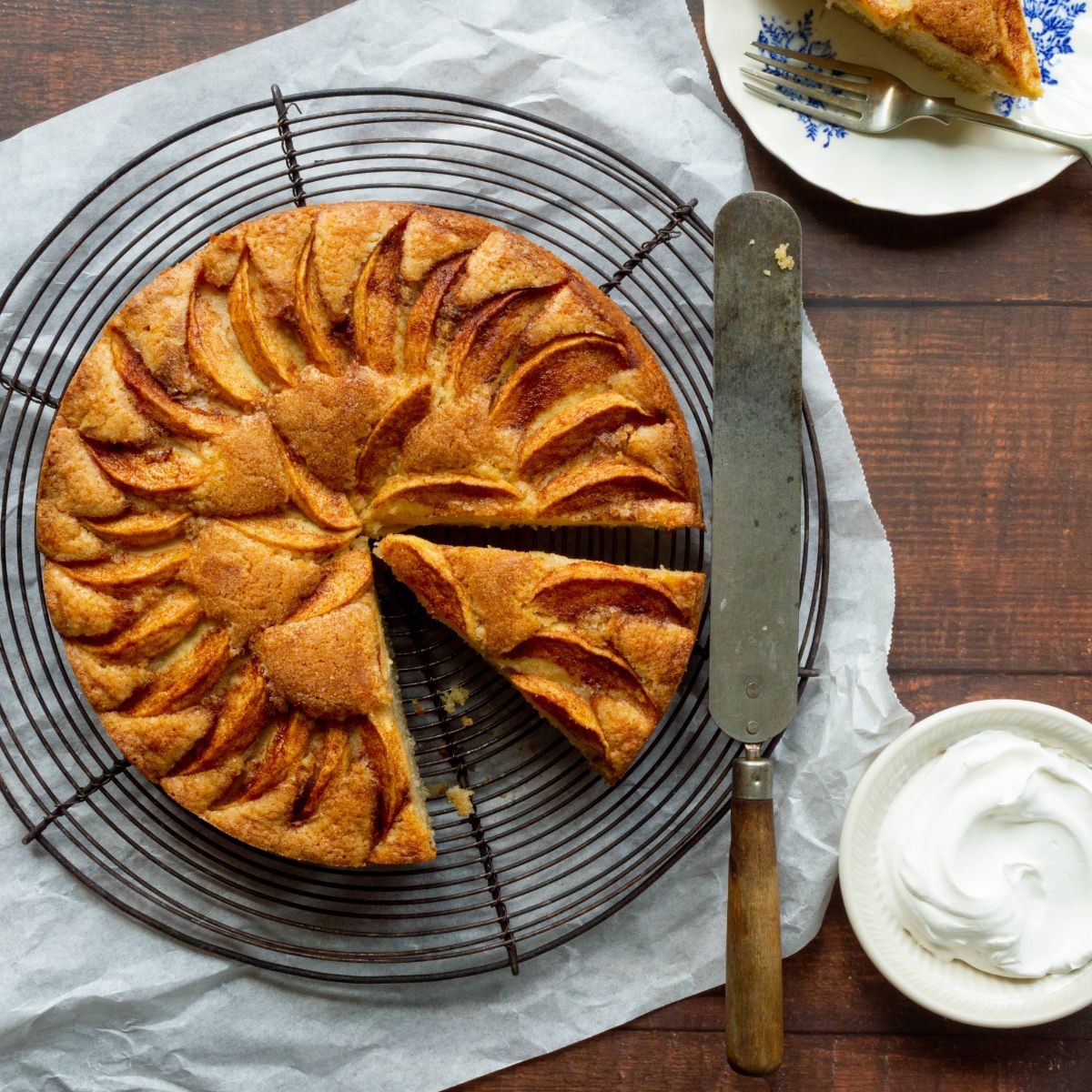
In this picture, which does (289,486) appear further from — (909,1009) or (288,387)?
(909,1009)

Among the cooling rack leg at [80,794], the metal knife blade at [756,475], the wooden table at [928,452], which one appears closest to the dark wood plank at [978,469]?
the wooden table at [928,452]

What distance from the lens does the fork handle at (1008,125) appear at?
3.56m

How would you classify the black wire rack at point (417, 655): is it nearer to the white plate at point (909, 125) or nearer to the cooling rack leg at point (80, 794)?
the cooling rack leg at point (80, 794)

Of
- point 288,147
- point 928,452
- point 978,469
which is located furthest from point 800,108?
point 288,147

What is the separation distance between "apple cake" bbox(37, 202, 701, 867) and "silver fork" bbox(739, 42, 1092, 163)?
1.09 meters

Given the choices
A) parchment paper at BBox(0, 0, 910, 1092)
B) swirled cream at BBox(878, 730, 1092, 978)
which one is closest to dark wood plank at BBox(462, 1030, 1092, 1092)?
parchment paper at BBox(0, 0, 910, 1092)

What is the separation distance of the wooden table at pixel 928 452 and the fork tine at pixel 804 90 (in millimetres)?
211

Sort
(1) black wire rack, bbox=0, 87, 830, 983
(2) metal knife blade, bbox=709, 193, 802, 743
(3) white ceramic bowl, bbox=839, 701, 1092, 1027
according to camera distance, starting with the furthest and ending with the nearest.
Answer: (1) black wire rack, bbox=0, 87, 830, 983 < (3) white ceramic bowl, bbox=839, 701, 1092, 1027 < (2) metal knife blade, bbox=709, 193, 802, 743

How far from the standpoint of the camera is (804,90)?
3.62 metres

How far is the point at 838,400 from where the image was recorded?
3686 millimetres

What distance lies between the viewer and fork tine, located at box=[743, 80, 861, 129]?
3.62 m

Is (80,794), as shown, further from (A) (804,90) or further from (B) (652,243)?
(A) (804,90)

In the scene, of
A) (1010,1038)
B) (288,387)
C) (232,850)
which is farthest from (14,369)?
(1010,1038)

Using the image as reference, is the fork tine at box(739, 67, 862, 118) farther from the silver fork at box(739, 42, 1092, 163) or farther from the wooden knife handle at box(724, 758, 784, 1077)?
the wooden knife handle at box(724, 758, 784, 1077)
